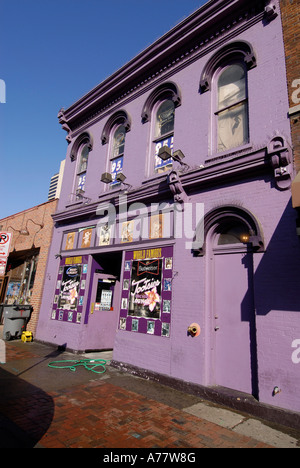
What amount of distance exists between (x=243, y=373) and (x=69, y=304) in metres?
6.42

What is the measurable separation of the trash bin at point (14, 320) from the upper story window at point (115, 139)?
6.12 meters

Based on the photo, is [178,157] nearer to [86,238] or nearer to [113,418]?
[86,238]

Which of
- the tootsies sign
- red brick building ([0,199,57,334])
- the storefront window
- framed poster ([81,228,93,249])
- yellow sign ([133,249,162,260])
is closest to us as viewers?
the tootsies sign

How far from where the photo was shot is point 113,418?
14.0 feet

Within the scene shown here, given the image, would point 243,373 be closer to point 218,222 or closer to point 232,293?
point 232,293

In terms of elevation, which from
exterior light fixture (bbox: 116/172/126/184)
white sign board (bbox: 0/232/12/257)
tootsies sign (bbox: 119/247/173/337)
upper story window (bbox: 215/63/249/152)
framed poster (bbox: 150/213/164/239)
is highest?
upper story window (bbox: 215/63/249/152)

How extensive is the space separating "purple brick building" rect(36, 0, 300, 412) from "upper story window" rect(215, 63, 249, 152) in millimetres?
30

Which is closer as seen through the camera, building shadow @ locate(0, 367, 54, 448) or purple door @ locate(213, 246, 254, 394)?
building shadow @ locate(0, 367, 54, 448)

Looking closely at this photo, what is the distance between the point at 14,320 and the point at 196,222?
27.4ft

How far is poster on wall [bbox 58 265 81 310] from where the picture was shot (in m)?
9.59

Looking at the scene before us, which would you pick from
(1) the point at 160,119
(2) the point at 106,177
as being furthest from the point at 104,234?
(1) the point at 160,119

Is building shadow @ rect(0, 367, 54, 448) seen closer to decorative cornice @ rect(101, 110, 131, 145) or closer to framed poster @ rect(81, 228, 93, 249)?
→ framed poster @ rect(81, 228, 93, 249)

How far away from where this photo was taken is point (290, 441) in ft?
12.5

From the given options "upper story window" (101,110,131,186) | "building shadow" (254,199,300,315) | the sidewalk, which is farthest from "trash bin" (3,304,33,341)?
"building shadow" (254,199,300,315)
